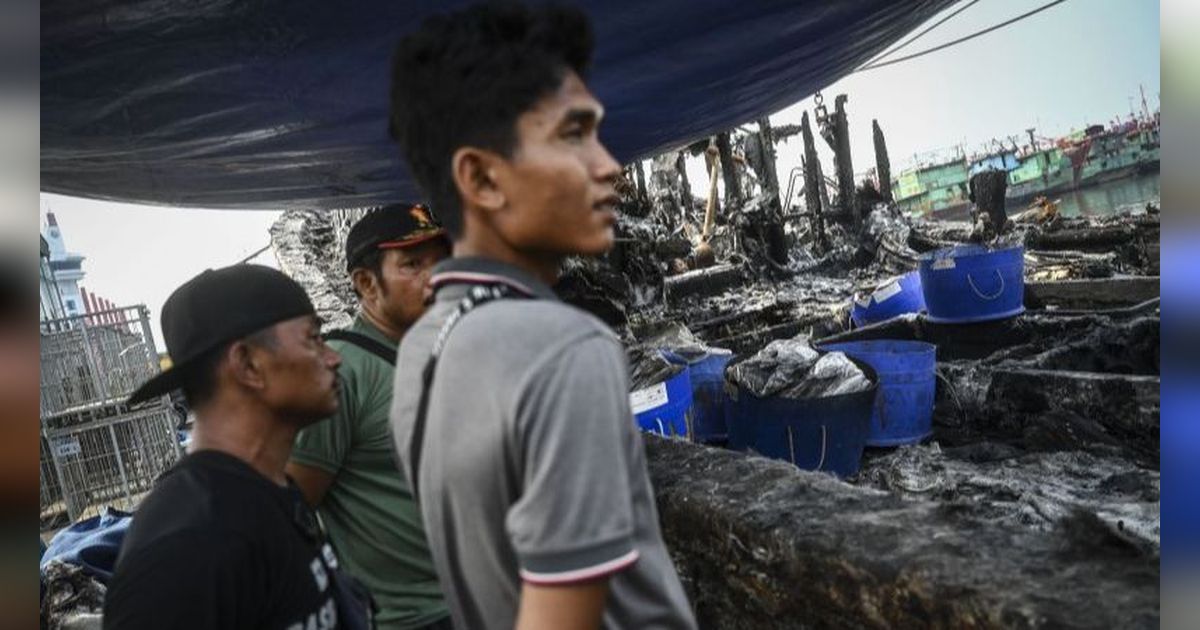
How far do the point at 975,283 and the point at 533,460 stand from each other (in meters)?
6.66

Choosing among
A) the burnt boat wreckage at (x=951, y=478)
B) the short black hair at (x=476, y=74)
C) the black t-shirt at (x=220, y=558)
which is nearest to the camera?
the short black hair at (x=476, y=74)

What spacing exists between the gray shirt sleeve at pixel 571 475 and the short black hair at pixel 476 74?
0.36 metres

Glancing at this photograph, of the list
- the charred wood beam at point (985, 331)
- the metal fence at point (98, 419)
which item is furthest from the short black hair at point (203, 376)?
the metal fence at point (98, 419)

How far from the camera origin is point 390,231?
89.4 inches

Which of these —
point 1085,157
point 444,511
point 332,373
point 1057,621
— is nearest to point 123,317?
point 332,373

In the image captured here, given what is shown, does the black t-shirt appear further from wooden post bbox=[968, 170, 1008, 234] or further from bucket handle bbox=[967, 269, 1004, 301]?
wooden post bbox=[968, 170, 1008, 234]

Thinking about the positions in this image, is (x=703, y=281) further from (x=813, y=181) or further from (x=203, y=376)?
(x=203, y=376)

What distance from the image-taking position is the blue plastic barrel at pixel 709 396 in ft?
17.1

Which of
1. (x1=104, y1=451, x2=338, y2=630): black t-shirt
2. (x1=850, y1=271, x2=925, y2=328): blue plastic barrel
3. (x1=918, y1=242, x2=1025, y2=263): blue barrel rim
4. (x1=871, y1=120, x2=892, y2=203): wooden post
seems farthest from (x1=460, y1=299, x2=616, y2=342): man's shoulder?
(x1=871, y1=120, x2=892, y2=203): wooden post

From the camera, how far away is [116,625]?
1108 millimetres

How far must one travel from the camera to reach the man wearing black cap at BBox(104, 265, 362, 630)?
3.77ft

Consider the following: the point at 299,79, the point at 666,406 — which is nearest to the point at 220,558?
the point at 299,79

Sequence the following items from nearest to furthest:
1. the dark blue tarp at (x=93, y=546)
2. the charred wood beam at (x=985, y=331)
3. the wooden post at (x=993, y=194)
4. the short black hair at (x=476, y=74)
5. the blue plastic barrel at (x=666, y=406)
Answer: the short black hair at (x=476, y=74), the dark blue tarp at (x=93, y=546), the blue plastic barrel at (x=666, y=406), the charred wood beam at (x=985, y=331), the wooden post at (x=993, y=194)

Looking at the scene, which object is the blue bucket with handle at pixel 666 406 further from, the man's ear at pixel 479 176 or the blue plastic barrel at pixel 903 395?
the man's ear at pixel 479 176
